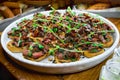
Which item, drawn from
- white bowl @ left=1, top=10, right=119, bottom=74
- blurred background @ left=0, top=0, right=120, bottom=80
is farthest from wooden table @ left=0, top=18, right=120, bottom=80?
blurred background @ left=0, top=0, right=120, bottom=80

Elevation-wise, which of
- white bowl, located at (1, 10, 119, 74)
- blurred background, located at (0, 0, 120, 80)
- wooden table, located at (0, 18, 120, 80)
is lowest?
wooden table, located at (0, 18, 120, 80)

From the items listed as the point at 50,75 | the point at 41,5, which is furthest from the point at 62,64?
the point at 41,5

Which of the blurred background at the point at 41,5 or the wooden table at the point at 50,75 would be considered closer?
the wooden table at the point at 50,75

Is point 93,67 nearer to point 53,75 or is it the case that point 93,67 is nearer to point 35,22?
point 53,75

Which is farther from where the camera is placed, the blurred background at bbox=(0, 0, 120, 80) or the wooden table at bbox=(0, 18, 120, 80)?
the blurred background at bbox=(0, 0, 120, 80)

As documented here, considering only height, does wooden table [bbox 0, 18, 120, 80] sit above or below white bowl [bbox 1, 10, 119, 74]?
below

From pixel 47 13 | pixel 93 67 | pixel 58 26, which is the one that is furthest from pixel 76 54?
pixel 47 13

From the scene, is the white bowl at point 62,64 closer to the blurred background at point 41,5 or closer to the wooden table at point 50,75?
the wooden table at point 50,75

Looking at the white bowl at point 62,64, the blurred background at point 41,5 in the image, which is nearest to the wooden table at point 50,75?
the white bowl at point 62,64

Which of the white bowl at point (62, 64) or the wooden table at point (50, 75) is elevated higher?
the white bowl at point (62, 64)

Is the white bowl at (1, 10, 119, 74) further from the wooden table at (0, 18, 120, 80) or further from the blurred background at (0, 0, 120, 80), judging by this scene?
the blurred background at (0, 0, 120, 80)

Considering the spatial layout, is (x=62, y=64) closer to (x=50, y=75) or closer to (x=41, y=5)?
(x=50, y=75)
